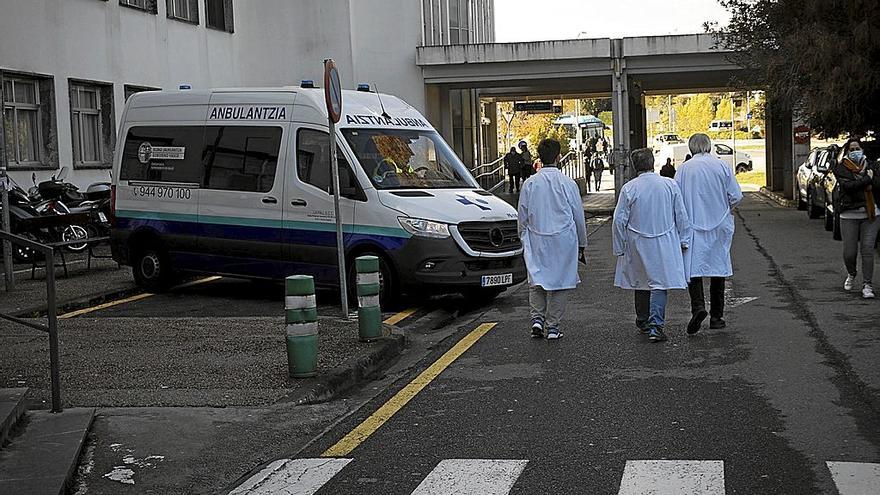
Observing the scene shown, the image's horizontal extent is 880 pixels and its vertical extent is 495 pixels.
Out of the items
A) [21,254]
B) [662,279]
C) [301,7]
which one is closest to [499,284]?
[662,279]

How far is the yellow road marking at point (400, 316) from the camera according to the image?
13.2m

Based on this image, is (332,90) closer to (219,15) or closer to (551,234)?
(551,234)

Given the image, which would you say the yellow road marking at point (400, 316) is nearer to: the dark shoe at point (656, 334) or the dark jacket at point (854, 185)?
the dark shoe at point (656, 334)

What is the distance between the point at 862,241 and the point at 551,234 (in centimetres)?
444

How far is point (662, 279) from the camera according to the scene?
35.7 ft

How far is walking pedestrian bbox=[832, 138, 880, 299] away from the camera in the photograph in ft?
43.9

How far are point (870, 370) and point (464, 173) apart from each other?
22.4ft

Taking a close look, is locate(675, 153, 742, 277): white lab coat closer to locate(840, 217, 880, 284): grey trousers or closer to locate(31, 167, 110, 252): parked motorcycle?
locate(840, 217, 880, 284): grey trousers


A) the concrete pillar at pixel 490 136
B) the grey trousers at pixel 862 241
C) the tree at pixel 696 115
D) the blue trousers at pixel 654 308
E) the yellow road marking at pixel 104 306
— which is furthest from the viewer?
the tree at pixel 696 115

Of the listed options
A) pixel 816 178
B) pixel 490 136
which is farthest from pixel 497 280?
pixel 490 136

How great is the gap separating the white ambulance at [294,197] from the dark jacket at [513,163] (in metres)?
23.4

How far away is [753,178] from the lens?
60.0 meters

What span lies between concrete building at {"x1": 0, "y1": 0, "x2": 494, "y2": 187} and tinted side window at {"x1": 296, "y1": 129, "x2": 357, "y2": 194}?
21.7ft

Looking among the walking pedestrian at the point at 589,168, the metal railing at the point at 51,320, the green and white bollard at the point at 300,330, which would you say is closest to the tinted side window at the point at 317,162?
the green and white bollard at the point at 300,330
